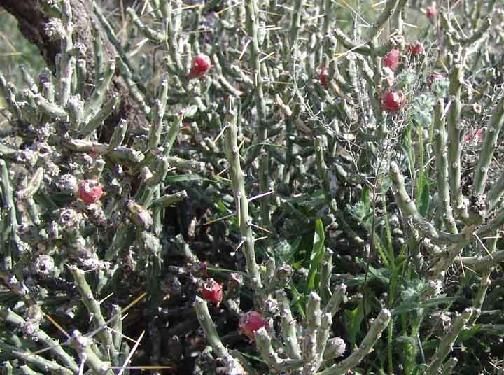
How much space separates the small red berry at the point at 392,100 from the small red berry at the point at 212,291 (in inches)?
20.9

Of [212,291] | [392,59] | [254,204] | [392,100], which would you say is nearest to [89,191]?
[212,291]

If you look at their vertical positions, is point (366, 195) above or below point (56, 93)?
below

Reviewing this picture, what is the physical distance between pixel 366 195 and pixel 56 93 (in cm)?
76

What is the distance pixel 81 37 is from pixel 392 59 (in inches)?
34.4

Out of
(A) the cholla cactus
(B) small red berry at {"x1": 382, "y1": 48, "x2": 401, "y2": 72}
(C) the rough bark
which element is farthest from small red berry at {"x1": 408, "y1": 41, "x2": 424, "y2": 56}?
(C) the rough bark

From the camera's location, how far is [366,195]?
1.93 m

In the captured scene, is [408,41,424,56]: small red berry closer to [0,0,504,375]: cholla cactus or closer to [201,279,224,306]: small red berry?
[0,0,504,375]: cholla cactus

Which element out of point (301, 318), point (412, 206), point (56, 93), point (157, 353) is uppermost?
point (56, 93)

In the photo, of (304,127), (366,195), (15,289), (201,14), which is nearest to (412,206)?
(366,195)

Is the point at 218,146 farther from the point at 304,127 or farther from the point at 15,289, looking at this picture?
the point at 15,289

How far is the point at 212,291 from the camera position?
69.7 inches

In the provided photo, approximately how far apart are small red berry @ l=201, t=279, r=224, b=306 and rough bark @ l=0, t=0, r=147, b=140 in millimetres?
670

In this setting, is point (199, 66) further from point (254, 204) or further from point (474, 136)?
point (474, 136)

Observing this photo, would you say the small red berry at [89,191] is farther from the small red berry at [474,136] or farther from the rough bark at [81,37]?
the small red berry at [474,136]
